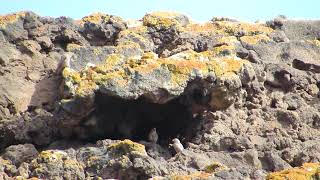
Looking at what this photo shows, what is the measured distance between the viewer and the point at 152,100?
13.7 m

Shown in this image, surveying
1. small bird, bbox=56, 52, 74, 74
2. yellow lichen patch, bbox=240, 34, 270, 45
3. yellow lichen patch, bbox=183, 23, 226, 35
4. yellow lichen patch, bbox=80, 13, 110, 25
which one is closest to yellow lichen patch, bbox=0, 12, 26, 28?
yellow lichen patch, bbox=80, 13, 110, 25

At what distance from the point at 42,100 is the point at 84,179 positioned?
146 inches

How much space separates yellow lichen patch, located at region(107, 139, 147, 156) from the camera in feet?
40.3

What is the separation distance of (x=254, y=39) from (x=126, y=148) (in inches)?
242

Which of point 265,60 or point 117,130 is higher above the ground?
point 265,60

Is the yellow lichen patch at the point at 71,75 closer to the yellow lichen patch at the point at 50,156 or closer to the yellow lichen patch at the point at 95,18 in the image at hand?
the yellow lichen patch at the point at 50,156

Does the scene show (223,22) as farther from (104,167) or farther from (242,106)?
(104,167)

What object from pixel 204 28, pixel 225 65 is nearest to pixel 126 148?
pixel 225 65

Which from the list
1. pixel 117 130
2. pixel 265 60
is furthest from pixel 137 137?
pixel 265 60

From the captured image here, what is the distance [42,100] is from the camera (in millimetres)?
15461

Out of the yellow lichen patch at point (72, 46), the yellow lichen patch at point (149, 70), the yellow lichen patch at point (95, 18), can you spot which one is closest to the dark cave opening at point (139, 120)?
the yellow lichen patch at point (149, 70)

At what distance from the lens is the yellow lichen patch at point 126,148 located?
40.3ft

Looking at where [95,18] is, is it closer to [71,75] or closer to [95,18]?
[95,18]

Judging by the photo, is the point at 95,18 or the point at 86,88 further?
the point at 95,18
